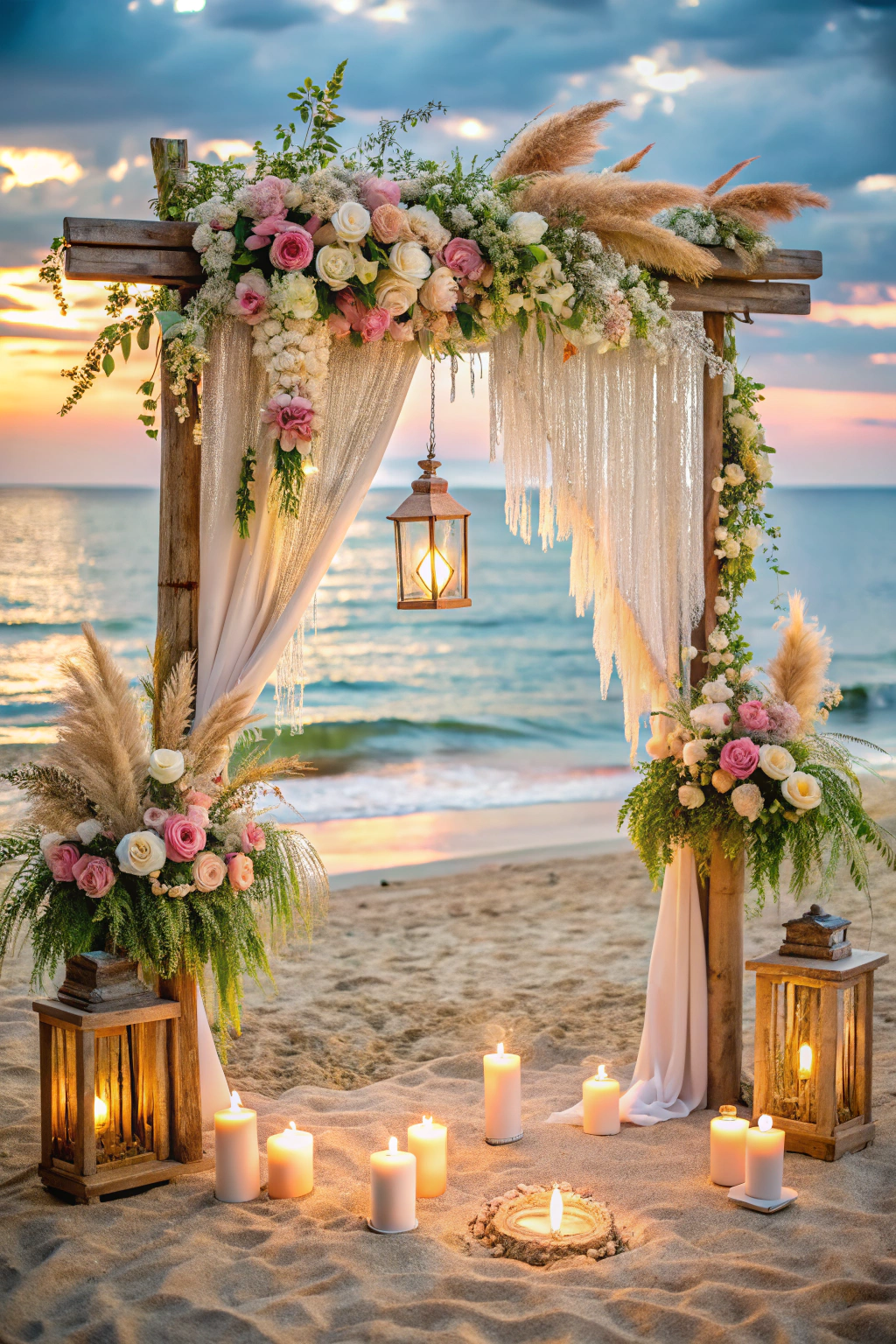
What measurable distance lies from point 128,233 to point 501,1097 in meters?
2.53

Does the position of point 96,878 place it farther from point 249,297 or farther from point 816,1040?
point 816,1040

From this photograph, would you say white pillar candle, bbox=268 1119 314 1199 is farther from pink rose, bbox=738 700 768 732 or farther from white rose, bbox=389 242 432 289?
white rose, bbox=389 242 432 289

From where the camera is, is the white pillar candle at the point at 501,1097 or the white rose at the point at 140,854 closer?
the white rose at the point at 140,854

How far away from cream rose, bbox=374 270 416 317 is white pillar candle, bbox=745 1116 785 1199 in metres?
2.26

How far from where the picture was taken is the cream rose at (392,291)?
3266 mm

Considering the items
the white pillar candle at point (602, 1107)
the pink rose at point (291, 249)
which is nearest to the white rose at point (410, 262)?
the pink rose at point (291, 249)

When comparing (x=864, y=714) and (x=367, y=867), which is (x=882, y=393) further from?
(x=367, y=867)

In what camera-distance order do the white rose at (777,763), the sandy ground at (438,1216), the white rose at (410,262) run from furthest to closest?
the white rose at (777,763), the white rose at (410,262), the sandy ground at (438,1216)

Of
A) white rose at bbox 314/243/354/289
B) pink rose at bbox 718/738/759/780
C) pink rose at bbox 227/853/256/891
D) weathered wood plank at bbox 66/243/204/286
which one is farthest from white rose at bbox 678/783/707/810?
weathered wood plank at bbox 66/243/204/286

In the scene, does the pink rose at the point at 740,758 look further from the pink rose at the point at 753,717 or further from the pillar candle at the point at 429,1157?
the pillar candle at the point at 429,1157

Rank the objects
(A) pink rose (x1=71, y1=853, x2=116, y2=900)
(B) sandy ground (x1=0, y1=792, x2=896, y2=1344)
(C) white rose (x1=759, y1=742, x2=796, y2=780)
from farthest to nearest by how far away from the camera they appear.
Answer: (C) white rose (x1=759, y1=742, x2=796, y2=780) → (A) pink rose (x1=71, y1=853, x2=116, y2=900) → (B) sandy ground (x1=0, y1=792, x2=896, y2=1344)

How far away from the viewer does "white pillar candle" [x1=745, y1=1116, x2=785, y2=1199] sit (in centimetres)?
304

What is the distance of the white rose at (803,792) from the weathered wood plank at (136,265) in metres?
2.10

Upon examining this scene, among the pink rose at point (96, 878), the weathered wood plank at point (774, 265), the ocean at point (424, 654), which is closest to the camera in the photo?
the pink rose at point (96, 878)
